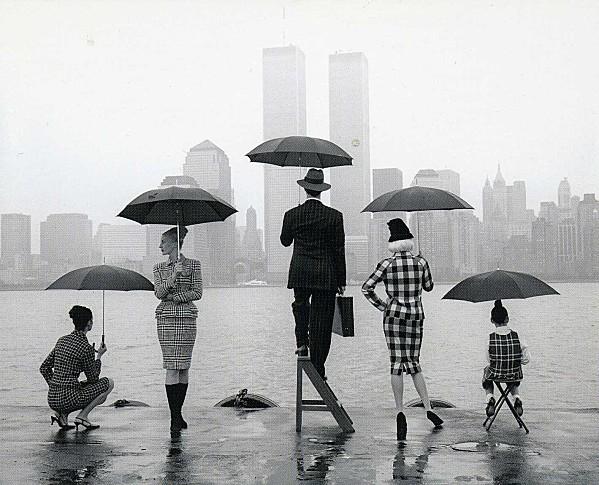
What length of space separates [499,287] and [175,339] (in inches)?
127

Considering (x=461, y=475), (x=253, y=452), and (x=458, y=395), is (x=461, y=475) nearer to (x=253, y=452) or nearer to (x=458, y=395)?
(x=253, y=452)

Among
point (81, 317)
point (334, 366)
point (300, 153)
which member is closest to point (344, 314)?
point (300, 153)

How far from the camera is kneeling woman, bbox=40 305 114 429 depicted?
25.4 ft

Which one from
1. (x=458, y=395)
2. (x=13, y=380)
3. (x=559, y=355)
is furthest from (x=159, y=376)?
(x=559, y=355)

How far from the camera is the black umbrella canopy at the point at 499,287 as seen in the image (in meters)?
7.96

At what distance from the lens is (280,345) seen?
177 ft

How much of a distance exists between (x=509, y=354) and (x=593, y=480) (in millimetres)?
2181

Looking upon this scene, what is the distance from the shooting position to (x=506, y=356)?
7613 mm

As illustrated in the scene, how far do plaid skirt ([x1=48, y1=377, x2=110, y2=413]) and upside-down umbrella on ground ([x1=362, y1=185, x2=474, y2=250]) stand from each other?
349cm

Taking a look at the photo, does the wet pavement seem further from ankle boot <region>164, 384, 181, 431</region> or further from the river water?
the river water

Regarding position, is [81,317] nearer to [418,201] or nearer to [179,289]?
[179,289]

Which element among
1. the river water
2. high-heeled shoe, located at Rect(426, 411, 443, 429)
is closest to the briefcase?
high-heeled shoe, located at Rect(426, 411, 443, 429)

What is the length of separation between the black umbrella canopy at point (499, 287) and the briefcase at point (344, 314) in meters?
1.23

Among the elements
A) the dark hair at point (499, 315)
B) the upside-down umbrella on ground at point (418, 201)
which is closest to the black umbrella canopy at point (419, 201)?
the upside-down umbrella on ground at point (418, 201)
